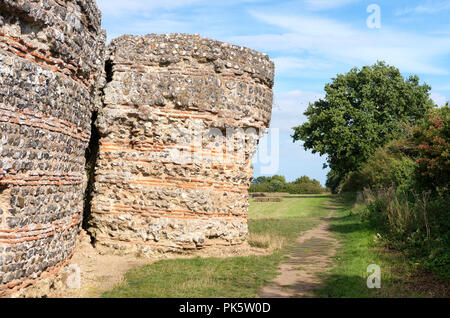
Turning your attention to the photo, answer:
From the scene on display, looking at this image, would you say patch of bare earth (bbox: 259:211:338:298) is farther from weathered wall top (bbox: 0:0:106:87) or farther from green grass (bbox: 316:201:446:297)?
weathered wall top (bbox: 0:0:106:87)

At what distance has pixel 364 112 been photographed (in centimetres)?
3394

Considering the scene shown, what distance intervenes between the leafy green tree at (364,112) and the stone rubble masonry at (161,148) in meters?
25.3

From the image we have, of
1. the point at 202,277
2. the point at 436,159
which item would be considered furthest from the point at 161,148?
the point at 436,159

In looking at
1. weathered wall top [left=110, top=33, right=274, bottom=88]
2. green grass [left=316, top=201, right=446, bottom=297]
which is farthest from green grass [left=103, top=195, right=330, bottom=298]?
weathered wall top [left=110, top=33, right=274, bottom=88]

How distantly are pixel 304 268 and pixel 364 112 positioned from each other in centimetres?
2714

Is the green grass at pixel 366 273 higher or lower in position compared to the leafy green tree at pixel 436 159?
lower

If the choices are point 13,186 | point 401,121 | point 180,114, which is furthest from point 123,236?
point 401,121

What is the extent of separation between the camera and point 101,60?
969 cm

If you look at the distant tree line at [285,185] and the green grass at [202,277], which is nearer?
the green grass at [202,277]

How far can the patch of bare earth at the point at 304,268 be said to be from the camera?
7.48 meters

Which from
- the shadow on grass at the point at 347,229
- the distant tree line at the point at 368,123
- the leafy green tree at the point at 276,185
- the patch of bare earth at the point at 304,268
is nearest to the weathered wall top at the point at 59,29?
the patch of bare earth at the point at 304,268

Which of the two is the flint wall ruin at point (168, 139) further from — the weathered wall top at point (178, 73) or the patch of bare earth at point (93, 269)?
the patch of bare earth at point (93, 269)

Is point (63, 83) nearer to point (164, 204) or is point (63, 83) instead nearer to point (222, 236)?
point (164, 204)
